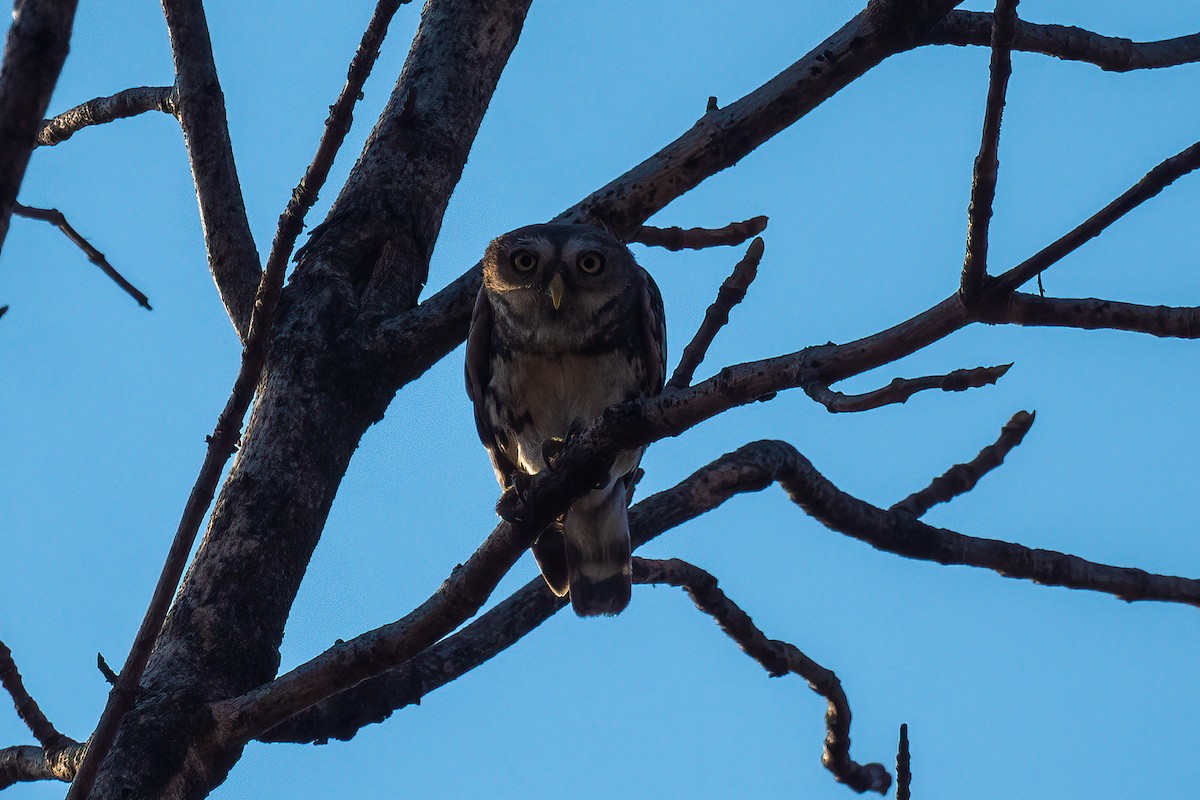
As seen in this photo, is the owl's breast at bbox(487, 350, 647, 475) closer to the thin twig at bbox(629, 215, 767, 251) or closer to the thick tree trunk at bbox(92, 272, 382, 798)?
the thin twig at bbox(629, 215, 767, 251)

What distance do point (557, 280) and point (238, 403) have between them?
9.69 ft

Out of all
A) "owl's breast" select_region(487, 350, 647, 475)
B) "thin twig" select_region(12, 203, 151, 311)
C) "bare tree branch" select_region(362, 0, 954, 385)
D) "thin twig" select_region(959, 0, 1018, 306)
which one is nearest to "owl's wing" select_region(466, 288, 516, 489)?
"owl's breast" select_region(487, 350, 647, 475)

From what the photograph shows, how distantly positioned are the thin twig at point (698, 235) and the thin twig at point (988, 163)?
1361mm

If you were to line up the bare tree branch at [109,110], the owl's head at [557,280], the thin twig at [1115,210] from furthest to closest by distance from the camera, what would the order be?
the owl's head at [557,280]
the bare tree branch at [109,110]
the thin twig at [1115,210]

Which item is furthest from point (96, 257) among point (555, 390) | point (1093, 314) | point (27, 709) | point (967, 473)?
point (967, 473)

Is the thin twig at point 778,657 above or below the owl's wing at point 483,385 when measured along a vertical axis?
below

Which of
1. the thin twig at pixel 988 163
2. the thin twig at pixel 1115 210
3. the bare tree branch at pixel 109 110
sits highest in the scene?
the bare tree branch at pixel 109 110

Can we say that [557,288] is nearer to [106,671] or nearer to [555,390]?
[555,390]

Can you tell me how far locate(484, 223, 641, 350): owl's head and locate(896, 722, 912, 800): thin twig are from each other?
117 inches

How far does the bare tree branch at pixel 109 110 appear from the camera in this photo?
5.04 meters

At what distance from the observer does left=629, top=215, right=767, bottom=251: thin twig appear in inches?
154

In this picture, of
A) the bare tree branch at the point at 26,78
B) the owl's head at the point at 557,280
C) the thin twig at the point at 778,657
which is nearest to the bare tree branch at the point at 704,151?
the owl's head at the point at 557,280

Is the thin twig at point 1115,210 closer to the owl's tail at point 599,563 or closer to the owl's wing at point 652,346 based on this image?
the owl's tail at point 599,563

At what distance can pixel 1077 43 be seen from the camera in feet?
15.1
